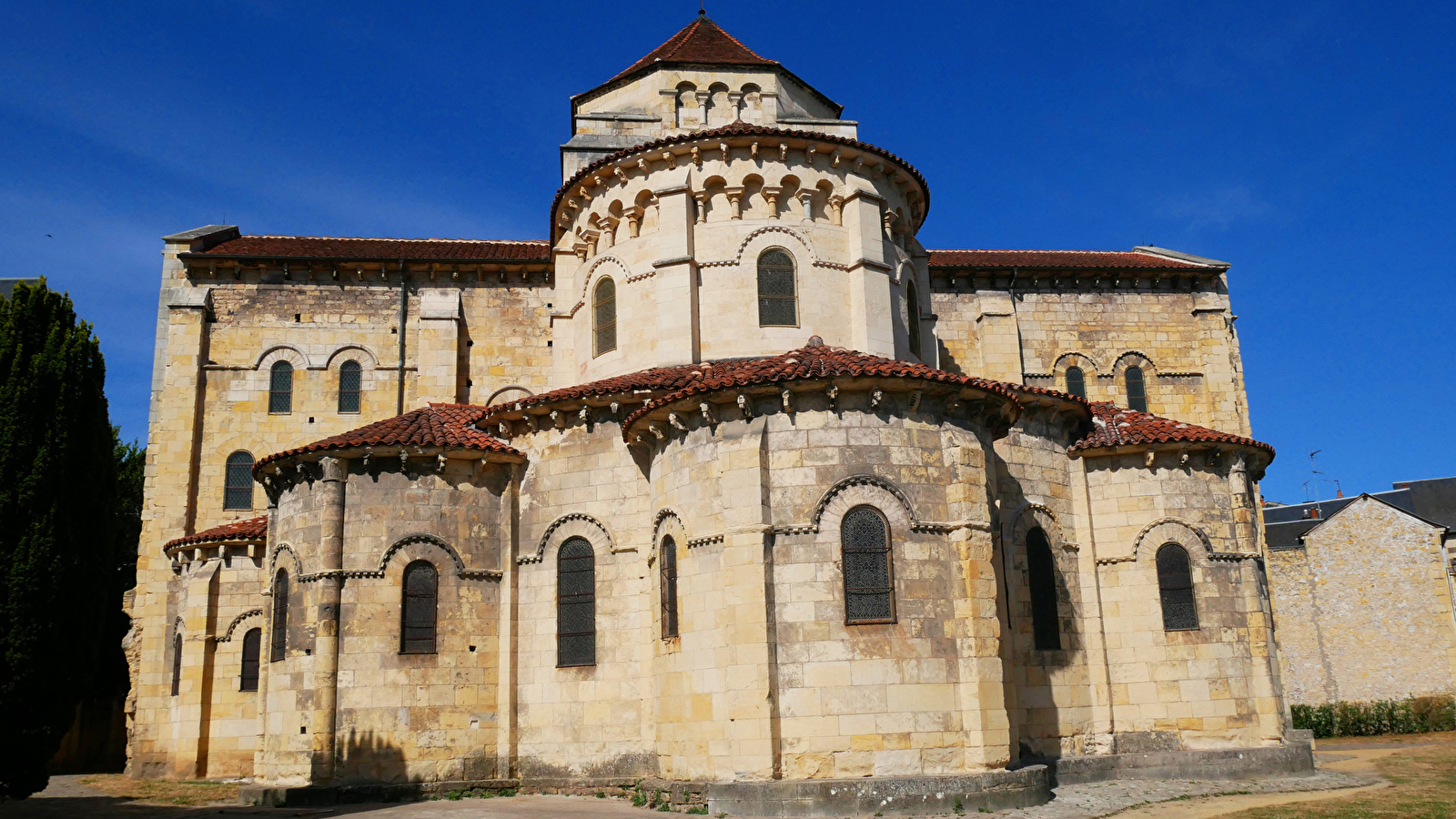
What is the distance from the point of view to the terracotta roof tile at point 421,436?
62.6 feet

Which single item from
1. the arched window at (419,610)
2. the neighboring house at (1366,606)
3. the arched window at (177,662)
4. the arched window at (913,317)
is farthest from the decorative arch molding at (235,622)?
the neighboring house at (1366,606)

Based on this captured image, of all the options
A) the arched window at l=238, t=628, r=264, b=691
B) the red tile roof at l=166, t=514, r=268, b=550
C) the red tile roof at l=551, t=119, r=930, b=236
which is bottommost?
the arched window at l=238, t=628, r=264, b=691

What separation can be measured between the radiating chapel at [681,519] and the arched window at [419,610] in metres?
0.06

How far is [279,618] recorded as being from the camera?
20094 millimetres

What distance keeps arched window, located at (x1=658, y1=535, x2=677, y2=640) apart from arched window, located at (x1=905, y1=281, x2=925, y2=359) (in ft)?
25.9

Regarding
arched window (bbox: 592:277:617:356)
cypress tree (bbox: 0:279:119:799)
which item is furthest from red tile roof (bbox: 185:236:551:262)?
cypress tree (bbox: 0:279:119:799)

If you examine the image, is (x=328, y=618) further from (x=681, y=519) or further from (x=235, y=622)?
(x=235, y=622)

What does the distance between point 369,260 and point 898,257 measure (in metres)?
14.1

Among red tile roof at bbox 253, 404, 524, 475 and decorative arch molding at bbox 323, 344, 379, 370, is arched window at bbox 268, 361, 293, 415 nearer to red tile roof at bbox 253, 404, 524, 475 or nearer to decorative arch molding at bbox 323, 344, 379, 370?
decorative arch molding at bbox 323, 344, 379, 370

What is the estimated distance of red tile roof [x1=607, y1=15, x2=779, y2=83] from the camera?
2680 centimetres

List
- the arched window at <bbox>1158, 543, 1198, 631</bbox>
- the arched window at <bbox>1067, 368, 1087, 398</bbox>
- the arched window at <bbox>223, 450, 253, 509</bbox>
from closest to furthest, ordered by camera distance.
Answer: the arched window at <bbox>1158, 543, 1198, 631</bbox>, the arched window at <bbox>223, 450, 253, 509</bbox>, the arched window at <bbox>1067, 368, 1087, 398</bbox>

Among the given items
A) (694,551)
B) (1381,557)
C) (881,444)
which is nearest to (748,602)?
(694,551)

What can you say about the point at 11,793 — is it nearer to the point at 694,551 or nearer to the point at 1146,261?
the point at 694,551

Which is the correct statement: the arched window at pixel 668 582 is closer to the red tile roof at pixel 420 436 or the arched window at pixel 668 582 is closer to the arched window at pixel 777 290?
the red tile roof at pixel 420 436
